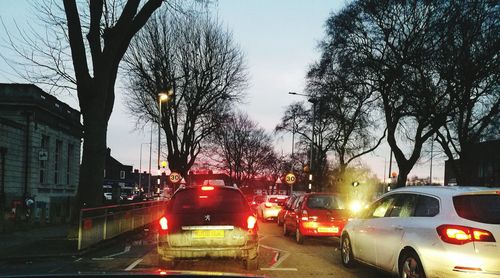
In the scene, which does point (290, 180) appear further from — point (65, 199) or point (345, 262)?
point (345, 262)

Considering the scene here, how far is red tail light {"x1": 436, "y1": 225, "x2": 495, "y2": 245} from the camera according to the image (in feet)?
23.4

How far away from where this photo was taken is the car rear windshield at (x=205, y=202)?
1006 centimetres

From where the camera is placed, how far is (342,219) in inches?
629

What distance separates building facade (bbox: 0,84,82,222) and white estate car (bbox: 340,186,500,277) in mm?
17054

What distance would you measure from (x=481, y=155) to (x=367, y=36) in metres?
25.3

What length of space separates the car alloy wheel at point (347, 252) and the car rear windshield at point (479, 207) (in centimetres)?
355

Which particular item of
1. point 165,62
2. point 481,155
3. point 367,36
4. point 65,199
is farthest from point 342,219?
point 481,155

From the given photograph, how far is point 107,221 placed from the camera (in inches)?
640

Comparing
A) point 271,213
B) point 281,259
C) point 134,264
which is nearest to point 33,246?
point 134,264

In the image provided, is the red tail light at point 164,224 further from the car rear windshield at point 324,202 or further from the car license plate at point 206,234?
the car rear windshield at point 324,202

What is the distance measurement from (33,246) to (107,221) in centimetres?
230

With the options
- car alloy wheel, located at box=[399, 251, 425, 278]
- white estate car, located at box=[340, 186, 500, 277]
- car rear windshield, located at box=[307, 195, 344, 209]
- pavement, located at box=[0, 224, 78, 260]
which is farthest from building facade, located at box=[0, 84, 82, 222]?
car alloy wheel, located at box=[399, 251, 425, 278]

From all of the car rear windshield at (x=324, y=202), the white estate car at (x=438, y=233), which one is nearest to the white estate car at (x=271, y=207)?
the car rear windshield at (x=324, y=202)

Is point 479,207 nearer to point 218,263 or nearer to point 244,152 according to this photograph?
point 218,263
